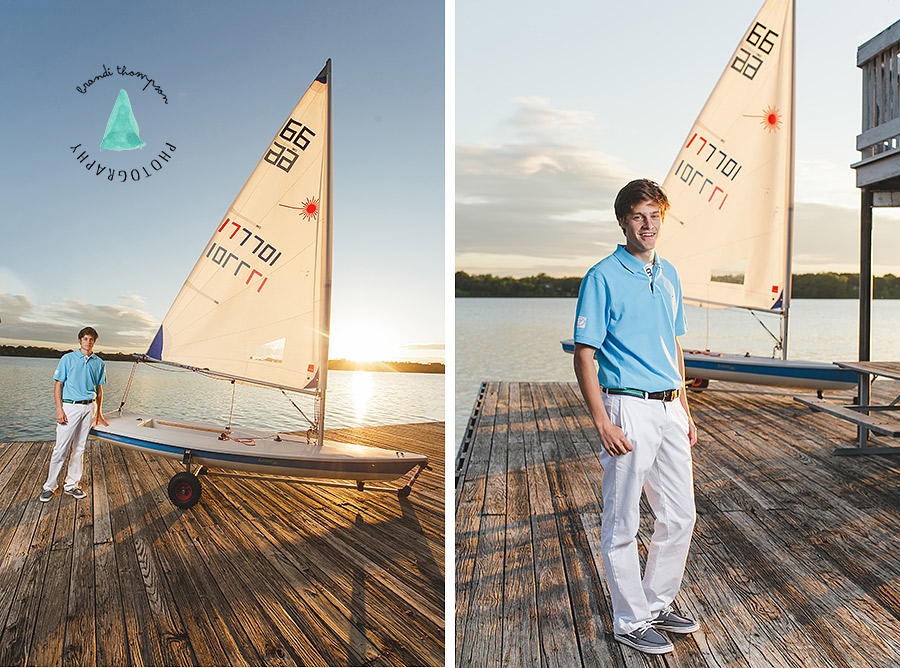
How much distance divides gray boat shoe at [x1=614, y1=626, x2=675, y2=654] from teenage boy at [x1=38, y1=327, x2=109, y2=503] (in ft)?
8.07

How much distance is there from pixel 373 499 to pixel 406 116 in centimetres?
369

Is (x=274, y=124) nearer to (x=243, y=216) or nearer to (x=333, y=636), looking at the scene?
(x=243, y=216)

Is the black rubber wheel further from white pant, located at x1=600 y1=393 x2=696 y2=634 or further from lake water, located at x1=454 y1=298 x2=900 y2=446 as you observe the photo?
lake water, located at x1=454 y1=298 x2=900 y2=446

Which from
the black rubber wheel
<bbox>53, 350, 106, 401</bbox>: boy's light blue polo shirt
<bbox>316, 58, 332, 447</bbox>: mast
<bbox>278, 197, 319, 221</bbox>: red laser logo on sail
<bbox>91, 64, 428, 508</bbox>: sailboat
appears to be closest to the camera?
<bbox>53, 350, 106, 401</bbox>: boy's light blue polo shirt

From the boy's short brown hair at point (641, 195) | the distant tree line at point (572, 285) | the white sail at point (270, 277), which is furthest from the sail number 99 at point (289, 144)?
the distant tree line at point (572, 285)

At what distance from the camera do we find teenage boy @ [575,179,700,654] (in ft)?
5.24

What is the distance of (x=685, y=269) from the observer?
5875 millimetres

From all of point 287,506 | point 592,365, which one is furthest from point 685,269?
point 592,365

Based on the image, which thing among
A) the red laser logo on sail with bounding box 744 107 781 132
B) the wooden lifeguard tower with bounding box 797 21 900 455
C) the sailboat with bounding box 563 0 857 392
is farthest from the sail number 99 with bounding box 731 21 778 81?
the wooden lifeguard tower with bounding box 797 21 900 455

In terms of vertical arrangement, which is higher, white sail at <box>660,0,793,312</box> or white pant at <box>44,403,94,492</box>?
white sail at <box>660,0,793,312</box>

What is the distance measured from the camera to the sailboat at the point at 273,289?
3361 millimetres

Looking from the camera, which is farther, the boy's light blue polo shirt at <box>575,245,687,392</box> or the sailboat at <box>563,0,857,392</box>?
the sailboat at <box>563,0,857,392</box>

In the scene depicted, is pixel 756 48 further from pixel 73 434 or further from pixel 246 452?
pixel 73 434

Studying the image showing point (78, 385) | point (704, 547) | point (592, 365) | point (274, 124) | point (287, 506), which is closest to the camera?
point (592, 365)
